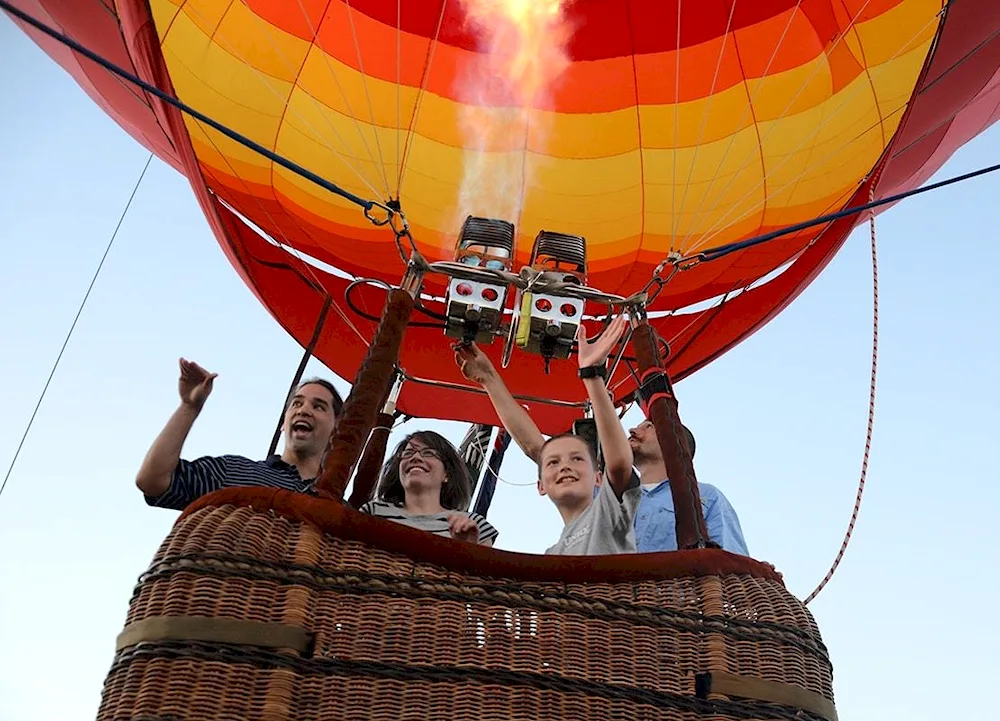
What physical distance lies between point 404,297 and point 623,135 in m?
2.72

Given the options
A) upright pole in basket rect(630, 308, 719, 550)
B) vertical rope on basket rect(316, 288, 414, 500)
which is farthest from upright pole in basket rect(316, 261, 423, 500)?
upright pole in basket rect(630, 308, 719, 550)

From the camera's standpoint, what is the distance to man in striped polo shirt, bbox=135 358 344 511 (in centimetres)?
192

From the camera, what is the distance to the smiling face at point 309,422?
232 cm

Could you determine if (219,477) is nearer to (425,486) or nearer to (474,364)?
(425,486)

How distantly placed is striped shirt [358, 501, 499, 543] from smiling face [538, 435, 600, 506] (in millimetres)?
184

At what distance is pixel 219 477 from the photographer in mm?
2088

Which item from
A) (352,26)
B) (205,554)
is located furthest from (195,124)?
(205,554)

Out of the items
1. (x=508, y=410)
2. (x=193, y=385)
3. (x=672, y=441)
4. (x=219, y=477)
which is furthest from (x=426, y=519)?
(x=672, y=441)

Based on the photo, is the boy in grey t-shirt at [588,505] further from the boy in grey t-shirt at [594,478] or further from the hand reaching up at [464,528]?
the hand reaching up at [464,528]

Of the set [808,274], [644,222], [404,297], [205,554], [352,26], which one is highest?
[352,26]

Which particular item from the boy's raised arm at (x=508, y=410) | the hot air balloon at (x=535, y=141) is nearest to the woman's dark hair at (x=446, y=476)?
the boy's raised arm at (x=508, y=410)

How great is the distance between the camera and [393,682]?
3.92 ft

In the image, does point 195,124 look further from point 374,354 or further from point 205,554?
point 205,554

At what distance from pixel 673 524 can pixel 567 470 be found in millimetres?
234
